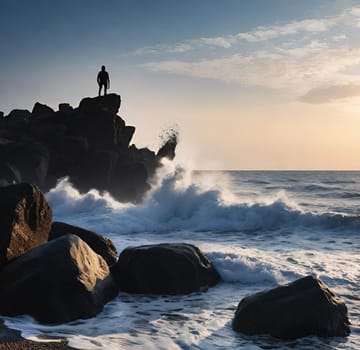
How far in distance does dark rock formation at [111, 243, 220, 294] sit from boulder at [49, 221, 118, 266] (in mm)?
1132

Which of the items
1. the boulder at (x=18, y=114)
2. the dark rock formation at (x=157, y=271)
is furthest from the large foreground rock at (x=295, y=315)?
the boulder at (x=18, y=114)

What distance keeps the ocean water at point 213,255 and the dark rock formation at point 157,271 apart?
281mm

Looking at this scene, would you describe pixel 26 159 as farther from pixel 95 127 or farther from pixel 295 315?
pixel 295 315

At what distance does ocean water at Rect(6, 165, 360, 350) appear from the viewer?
5719 millimetres

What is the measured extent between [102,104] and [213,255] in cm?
2499

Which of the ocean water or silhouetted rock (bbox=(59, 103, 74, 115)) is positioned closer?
the ocean water

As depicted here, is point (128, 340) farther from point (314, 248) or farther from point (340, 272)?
point (314, 248)

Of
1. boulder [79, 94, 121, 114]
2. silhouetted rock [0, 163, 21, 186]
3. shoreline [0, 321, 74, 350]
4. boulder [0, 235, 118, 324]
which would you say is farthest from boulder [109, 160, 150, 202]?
shoreline [0, 321, 74, 350]

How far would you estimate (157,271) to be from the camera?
Answer: 805 centimetres

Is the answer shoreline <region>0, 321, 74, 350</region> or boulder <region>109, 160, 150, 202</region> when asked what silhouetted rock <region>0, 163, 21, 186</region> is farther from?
shoreline <region>0, 321, 74, 350</region>

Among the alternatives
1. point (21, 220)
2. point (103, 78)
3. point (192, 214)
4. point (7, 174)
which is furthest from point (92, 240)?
point (103, 78)

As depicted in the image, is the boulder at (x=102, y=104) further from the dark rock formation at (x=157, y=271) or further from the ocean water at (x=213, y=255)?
the dark rock formation at (x=157, y=271)

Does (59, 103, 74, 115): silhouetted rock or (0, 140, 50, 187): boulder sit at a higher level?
(59, 103, 74, 115): silhouetted rock

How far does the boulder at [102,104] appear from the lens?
3194 cm
